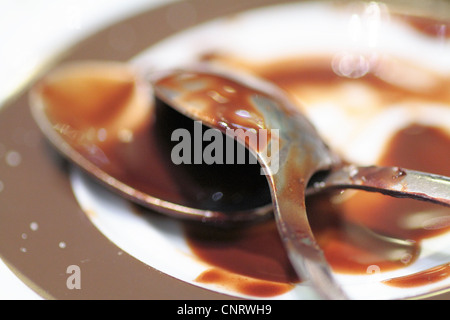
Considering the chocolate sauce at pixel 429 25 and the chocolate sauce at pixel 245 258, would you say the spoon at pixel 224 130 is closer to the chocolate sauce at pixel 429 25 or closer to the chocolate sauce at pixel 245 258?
the chocolate sauce at pixel 245 258

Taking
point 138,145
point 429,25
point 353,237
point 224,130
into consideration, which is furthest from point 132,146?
point 429,25

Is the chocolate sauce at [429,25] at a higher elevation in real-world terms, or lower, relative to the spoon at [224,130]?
higher

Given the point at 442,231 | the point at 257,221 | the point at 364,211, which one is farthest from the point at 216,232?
the point at 442,231

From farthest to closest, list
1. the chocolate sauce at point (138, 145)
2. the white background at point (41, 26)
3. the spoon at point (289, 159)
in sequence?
the white background at point (41, 26) < the chocolate sauce at point (138, 145) < the spoon at point (289, 159)

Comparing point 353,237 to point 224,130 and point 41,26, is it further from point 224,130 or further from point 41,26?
point 41,26

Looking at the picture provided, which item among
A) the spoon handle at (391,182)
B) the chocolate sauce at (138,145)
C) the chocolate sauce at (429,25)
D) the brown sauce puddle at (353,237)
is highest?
the chocolate sauce at (429,25)

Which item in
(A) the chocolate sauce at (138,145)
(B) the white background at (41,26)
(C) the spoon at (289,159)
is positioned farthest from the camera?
(B) the white background at (41,26)

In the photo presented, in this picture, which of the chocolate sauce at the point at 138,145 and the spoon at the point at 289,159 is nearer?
the spoon at the point at 289,159

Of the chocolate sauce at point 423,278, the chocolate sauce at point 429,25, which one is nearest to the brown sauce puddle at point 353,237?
the chocolate sauce at point 423,278
